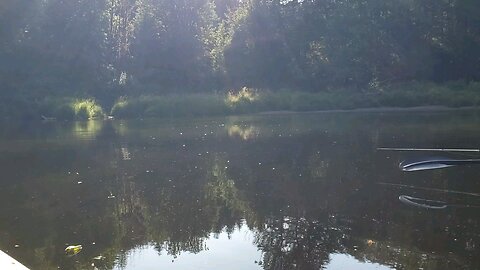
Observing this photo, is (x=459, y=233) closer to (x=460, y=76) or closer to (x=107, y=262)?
(x=107, y=262)

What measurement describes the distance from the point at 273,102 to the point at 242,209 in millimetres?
28294

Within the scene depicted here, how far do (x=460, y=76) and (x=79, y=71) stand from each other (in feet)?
90.1

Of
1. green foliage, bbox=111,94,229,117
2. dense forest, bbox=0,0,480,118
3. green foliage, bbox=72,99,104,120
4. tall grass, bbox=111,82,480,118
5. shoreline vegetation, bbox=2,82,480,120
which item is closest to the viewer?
shoreline vegetation, bbox=2,82,480,120

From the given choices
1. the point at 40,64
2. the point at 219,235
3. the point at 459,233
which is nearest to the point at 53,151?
the point at 219,235

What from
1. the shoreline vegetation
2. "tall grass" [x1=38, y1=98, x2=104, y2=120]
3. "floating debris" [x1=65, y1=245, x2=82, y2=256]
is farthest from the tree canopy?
"floating debris" [x1=65, y1=245, x2=82, y2=256]

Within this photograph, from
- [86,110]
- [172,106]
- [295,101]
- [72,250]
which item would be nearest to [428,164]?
[72,250]

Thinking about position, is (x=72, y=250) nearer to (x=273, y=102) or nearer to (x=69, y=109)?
(x=273, y=102)

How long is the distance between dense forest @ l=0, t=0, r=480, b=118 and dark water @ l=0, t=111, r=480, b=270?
79.4 ft

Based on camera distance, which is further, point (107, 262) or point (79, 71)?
point (79, 71)

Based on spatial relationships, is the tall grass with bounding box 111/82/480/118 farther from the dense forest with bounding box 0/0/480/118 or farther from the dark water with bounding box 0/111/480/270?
the dark water with bounding box 0/111/480/270

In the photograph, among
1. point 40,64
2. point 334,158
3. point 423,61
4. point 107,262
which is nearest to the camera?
point 107,262

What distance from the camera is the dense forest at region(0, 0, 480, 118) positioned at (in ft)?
135

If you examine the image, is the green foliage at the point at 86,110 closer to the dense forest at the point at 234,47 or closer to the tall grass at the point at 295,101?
the tall grass at the point at 295,101

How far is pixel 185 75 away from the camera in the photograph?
1865 inches
